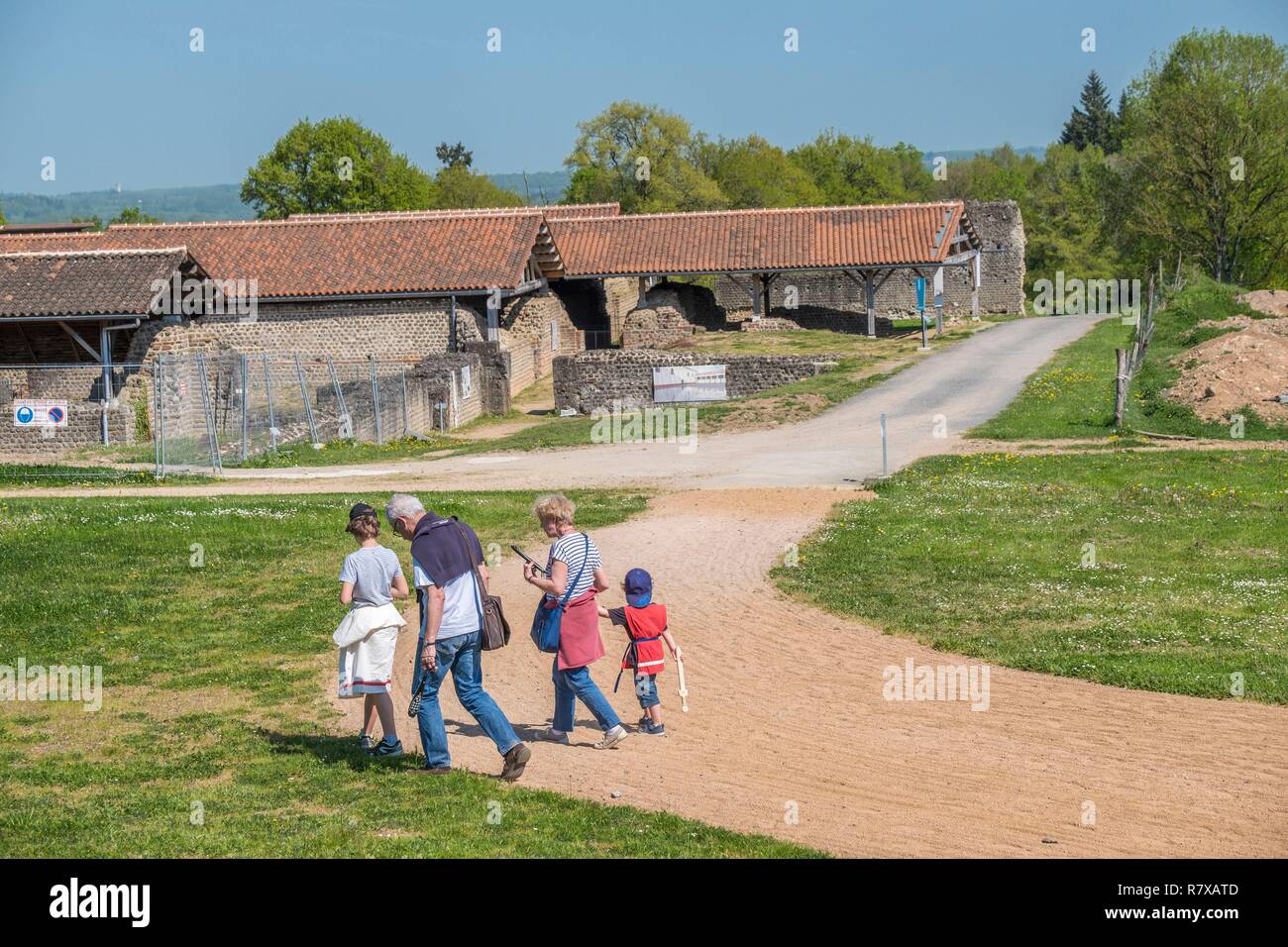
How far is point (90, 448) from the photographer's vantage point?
3250 cm

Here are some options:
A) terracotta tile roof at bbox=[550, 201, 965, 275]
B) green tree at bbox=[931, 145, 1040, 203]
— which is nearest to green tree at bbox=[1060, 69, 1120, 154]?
green tree at bbox=[931, 145, 1040, 203]

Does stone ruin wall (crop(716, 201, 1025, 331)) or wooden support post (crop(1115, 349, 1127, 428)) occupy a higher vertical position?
stone ruin wall (crop(716, 201, 1025, 331))

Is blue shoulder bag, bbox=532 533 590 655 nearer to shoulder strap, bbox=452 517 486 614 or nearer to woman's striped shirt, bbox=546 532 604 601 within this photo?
woman's striped shirt, bbox=546 532 604 601

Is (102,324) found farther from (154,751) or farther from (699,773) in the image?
(699,773)

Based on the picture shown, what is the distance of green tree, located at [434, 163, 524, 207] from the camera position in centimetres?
10081

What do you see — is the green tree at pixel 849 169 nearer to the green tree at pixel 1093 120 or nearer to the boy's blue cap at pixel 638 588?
the green tree at pixel 1093 120

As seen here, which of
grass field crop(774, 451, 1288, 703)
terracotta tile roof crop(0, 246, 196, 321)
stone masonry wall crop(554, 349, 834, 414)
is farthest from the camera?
stone masonry wall crop(554, 349, 834, 414)

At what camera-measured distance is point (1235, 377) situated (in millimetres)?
30141

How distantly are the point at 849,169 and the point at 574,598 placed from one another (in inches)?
3690

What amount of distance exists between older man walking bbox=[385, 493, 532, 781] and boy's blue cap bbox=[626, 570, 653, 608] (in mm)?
1523

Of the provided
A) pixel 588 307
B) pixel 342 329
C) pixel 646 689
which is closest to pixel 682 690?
pixel 646 689

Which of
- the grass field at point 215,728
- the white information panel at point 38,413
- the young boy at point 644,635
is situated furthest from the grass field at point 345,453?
the young boy at point 644,635

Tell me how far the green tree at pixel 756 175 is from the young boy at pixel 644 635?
75.3 meters

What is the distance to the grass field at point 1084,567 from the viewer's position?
13.8m
